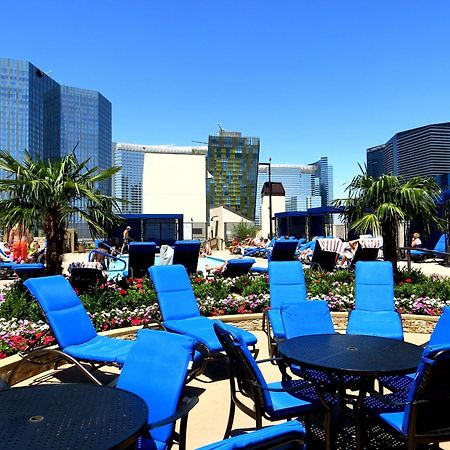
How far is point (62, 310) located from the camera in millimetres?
4262

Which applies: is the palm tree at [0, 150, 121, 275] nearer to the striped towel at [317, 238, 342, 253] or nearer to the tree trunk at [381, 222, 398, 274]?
the tree trunk at [381, 222, 398, 274]

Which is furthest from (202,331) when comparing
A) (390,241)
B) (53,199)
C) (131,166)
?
(131,166)

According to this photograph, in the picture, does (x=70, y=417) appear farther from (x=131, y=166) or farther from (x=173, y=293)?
(x=131, y=166)

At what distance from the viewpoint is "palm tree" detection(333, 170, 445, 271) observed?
26.3ft

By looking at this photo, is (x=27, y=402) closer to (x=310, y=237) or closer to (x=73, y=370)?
(x=73, y=370)

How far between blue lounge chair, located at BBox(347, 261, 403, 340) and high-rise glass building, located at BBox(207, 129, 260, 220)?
374 feet

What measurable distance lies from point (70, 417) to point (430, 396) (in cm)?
182

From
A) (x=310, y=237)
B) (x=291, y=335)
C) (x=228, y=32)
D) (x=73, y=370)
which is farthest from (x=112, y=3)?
(x=310, y=237)

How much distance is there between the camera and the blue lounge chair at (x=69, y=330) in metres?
3.87

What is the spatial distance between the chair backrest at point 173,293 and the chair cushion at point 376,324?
1862 mm

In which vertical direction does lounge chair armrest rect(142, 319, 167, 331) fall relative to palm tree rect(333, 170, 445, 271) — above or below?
below

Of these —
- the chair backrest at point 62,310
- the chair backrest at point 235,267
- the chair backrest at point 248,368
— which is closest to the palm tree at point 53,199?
the chair backrest at point 62,310

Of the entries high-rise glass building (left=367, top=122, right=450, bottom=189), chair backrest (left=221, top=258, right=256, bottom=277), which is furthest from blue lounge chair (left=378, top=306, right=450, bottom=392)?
high-rise glass building (left=367, top=122, right=450, bottom=189)

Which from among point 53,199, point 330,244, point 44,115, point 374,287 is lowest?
point 374,287
